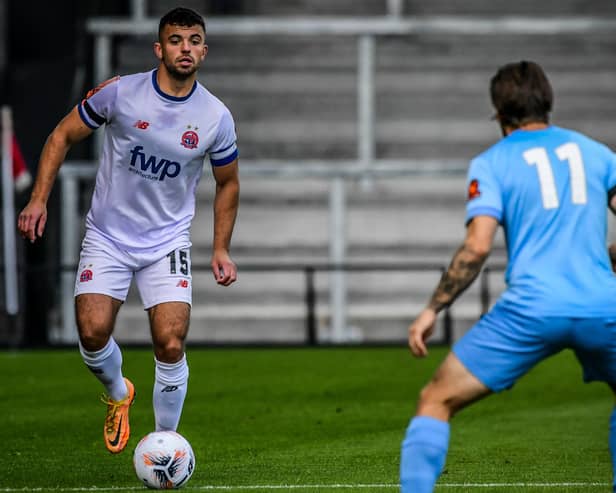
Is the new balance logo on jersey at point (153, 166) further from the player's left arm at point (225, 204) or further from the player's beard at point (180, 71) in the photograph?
the player's beard at point (180, 71)

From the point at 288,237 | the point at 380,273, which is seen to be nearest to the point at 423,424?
the point at 380,273

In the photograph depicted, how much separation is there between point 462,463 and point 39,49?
1860 cm

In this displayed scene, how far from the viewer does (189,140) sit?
23.6 feet

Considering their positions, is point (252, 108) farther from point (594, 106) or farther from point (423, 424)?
point (423, 424)

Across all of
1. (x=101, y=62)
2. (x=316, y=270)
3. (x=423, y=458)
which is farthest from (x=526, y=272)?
(x=101, y=62)

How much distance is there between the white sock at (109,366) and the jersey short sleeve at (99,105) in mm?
1135

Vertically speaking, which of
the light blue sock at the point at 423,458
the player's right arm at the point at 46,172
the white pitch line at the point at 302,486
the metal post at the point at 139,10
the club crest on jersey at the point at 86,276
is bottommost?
the white pitch line at the point at 302,486

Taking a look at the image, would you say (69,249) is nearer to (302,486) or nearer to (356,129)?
(356,129)

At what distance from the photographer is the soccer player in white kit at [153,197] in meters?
7.05

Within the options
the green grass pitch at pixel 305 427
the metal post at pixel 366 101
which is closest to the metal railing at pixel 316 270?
the metal post at pixel 366 101

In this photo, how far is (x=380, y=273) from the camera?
20.1 metres

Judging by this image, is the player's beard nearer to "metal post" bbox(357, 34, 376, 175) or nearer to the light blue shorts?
the light blue shorts

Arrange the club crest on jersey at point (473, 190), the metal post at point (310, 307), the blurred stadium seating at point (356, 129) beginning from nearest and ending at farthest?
the club crest on jersey at point (473, 190)
the metal post at point (310, 307)
the blurred stadium seating at point (356, 129)

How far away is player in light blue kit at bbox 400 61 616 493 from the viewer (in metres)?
5.04
